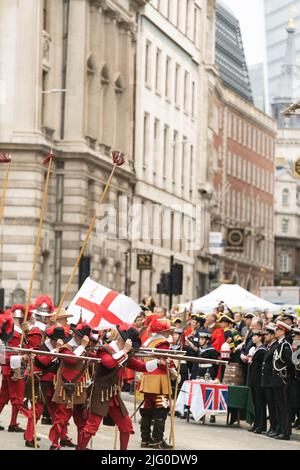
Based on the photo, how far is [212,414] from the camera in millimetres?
32281

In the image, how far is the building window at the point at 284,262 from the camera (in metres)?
175

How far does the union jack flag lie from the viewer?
104 ft

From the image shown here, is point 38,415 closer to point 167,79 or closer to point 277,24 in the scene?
point 167,79

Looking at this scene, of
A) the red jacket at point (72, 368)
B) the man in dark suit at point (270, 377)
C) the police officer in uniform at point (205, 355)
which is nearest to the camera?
the red jacket at point (72, 368)

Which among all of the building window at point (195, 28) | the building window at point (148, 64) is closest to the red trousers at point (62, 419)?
the building window at point (148, 64)

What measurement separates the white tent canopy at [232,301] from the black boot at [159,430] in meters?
26.2

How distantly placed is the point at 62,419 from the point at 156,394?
195 centimetres

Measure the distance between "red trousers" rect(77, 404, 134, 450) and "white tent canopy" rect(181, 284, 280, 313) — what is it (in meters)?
28.5

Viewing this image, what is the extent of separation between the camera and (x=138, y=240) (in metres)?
80.7

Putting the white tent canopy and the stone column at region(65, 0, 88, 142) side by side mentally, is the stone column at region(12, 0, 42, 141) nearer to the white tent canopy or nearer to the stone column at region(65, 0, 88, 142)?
the stone column at region(65, 0, 88, 142)

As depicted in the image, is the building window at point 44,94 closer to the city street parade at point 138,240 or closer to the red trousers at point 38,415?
the city street parade at point 138,240

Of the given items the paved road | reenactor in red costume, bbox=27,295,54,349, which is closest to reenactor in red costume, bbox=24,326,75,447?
the paved road
